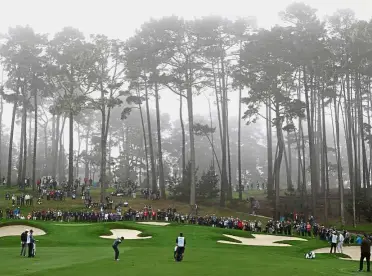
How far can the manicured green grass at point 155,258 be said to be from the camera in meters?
16.1

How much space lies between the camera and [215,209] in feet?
155

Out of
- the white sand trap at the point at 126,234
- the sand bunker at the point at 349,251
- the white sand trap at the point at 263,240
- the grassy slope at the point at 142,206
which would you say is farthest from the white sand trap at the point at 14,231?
the sand bunker at the point at 349,251

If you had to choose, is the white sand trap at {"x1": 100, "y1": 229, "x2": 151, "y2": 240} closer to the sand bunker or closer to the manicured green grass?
the manicured green grass

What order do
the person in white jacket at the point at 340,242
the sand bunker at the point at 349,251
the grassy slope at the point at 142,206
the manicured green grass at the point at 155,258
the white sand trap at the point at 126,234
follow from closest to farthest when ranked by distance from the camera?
the manicured green grass at the point at 155,258
the person in white jacket at the point at 340,242
the sand bunker at the point at 349,251
the white sand trap at the point at 126,234
the grassy slope at the point at 142,206

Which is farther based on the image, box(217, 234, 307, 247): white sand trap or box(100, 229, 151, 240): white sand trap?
box(217, 234, 307, 247): white sand trap

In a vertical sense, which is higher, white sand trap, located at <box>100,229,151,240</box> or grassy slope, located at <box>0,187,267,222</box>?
grassy slope, located at <box>0,187,267,222</box>

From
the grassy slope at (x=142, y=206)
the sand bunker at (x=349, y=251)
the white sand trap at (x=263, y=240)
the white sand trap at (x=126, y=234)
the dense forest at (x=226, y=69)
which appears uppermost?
the dense forest at (x=226, y=69)

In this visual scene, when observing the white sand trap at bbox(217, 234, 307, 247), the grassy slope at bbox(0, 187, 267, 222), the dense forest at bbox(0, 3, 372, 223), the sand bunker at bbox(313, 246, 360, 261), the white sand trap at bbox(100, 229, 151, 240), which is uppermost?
the dense forest at bbox(0, 3, 372, 223)

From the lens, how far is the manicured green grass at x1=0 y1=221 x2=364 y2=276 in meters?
16.1

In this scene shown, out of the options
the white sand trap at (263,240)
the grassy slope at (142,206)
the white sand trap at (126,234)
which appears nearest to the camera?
the white sand trap at (126,234)

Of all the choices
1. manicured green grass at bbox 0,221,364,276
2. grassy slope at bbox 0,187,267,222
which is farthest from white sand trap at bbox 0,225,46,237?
grassy slope at bbox 0,187,267,222

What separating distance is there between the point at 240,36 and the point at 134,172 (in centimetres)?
4084

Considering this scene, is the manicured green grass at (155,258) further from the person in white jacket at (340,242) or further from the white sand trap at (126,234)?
the person in white jacket at (340,242)

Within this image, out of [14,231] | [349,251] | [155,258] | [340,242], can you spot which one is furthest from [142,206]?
[155,258]
